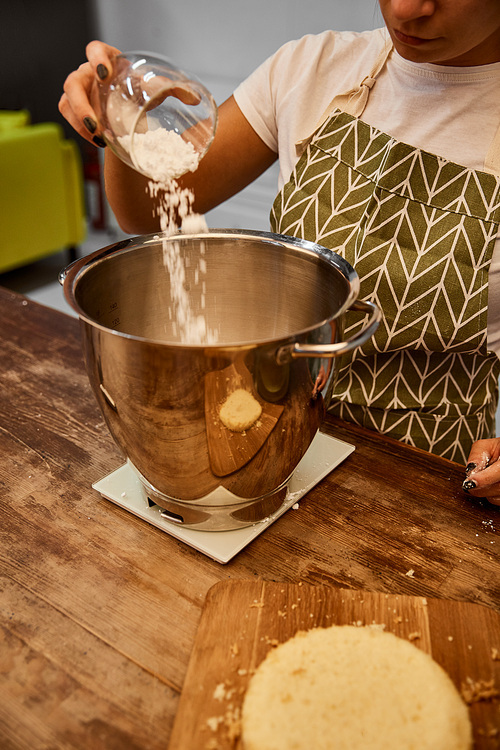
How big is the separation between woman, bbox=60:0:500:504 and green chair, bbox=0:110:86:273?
2377 mm

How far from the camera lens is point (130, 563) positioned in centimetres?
69

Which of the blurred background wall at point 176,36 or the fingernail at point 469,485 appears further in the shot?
the blurred background wall at point 176,36

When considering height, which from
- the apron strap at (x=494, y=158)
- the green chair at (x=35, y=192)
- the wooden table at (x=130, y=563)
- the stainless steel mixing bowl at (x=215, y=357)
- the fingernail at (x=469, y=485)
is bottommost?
the green chair at (x=35, y=192)

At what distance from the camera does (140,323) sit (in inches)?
35.1

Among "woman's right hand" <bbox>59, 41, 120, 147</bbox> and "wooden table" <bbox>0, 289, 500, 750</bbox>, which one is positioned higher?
"woman's right hand" <bbox>59, 41, 120, 147</bbox>

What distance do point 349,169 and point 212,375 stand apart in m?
0.60

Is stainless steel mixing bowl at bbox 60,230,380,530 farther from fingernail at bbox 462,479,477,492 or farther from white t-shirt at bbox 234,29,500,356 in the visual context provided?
white t-shirt at bbox 234,29,500,356

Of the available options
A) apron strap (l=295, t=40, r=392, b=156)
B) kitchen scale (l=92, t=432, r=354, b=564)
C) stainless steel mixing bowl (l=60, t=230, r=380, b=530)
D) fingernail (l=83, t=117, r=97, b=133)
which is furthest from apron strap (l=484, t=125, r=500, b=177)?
fingernail (l=83, t=117, r=97, b=133)

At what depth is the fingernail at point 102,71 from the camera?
0.78 metres

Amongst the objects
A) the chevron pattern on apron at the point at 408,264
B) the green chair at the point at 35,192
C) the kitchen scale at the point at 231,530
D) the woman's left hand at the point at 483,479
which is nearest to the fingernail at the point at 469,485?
the woman's left hand at the point at 483,479

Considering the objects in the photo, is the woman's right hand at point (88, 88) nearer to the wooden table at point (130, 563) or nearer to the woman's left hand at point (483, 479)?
the wooden table at point (130, 563)

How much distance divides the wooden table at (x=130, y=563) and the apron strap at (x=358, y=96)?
1.76 ft

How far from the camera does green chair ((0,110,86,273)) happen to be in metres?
3.24

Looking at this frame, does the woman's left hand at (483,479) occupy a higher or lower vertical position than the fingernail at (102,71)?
lower
